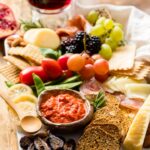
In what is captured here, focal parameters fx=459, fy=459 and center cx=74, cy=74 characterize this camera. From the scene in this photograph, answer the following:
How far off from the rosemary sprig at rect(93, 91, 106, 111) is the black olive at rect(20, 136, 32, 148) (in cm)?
23

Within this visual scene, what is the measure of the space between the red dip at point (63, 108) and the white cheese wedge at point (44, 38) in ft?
1.21

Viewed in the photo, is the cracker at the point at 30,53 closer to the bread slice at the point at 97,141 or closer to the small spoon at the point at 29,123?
the small spoon at the point at 29,123

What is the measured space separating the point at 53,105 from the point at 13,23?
0.68 meters

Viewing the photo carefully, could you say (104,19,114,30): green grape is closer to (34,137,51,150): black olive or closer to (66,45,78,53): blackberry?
(66,45,78,53): blackberry

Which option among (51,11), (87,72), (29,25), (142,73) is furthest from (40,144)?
(51,11)

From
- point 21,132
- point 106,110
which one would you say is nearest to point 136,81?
point 106,110

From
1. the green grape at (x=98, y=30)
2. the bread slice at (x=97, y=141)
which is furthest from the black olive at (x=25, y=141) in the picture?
the green grape at (x=98, y=30)

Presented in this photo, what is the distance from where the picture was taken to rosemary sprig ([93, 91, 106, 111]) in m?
1.43

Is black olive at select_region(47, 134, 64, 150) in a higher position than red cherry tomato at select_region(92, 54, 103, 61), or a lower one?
lower

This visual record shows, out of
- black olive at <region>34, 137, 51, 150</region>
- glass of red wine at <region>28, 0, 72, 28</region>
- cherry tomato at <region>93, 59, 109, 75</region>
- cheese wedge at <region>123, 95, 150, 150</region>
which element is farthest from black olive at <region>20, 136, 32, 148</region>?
glass of red wine at <region>28, 0, 72, 28</region>

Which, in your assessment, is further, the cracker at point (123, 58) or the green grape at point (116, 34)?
the green grape at point (116, 34)

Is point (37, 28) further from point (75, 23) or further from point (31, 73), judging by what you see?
point (31, 73)

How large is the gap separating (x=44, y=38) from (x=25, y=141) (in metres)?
0.55

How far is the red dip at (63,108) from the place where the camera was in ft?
4.43
